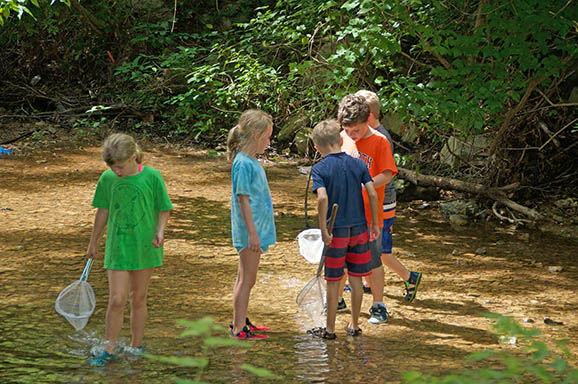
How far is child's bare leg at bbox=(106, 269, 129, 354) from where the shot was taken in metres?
3.99

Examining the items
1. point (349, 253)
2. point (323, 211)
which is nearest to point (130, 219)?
point (323, 211)

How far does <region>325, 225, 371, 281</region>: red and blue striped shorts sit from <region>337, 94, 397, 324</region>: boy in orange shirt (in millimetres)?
328

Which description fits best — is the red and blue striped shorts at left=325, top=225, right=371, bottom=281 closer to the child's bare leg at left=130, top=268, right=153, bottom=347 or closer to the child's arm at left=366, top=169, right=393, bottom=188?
the child's arm at left=366, top=169, right=393, bottom=188

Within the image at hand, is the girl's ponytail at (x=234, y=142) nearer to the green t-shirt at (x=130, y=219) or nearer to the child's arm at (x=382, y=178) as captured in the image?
the green t-shirt at (x=130, y=219)

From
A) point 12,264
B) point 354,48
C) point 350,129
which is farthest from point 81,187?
point 350,129

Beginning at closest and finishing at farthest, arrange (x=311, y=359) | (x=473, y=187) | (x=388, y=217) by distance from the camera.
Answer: (x=311, y=359) < (x=388, y=217) < (x=473, y=187)

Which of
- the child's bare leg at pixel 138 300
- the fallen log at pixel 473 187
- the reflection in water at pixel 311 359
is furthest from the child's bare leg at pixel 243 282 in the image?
the fallen log at pixel 473 187

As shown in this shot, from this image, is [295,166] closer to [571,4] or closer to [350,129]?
[571,4]

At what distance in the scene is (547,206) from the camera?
8.98 metres

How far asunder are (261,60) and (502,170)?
546 centimetres

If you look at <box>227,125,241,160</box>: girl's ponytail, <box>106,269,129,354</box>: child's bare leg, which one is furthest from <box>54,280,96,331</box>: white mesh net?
<box>227,125,241,160</box>: girl's ponytail

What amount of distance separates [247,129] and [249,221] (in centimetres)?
62

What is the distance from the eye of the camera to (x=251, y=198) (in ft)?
14.4

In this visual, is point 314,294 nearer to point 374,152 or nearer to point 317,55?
point 374,152
